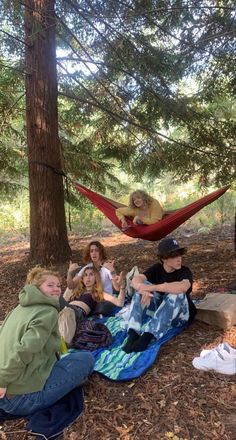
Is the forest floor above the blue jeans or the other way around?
the other way around

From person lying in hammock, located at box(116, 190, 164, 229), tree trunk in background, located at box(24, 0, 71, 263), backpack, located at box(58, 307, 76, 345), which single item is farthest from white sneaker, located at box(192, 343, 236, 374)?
tree trunk in background, located at box(24, 0, 71, 263)

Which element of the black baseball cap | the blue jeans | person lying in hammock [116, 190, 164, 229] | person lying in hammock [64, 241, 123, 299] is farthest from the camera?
person lying in hammock [116, 190, 164, 229]

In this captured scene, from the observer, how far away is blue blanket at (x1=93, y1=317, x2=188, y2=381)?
7.46ft

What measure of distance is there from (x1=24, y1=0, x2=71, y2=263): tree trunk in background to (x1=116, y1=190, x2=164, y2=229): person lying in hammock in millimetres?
749

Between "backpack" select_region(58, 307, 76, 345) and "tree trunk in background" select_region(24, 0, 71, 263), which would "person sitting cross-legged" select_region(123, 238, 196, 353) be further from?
"tree trunk in background" select_region(24, 0, 71, 263)

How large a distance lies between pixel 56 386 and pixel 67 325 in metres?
0.63

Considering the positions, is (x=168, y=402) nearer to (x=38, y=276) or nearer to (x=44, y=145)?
(x=38, y=276)

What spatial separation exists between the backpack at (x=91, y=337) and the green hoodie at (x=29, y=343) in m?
0.63

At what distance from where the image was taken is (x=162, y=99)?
497cm

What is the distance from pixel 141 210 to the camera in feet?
13.4

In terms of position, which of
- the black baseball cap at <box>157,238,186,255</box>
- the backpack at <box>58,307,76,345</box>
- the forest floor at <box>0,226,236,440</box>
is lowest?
the forest floor at <box>0,226,236,440</box>

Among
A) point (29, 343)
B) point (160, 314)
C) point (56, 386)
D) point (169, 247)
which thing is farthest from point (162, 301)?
point (29, 343)

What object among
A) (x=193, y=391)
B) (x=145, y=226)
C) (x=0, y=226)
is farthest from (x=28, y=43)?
(x=0, y=226)

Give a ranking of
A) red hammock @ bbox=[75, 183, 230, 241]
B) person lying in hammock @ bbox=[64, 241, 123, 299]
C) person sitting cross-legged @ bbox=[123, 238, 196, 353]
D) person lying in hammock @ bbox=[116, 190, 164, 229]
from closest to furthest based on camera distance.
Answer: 1. person sitting cross-legged @ bbox=[123, 238, 196, 353]
2. person lying in hammock @ bbox=[64, 241, 123, 299]
3. red hammock @ bbox=[75, 183, 230, 241]
4. person lying in hammock @ bbox=[116, 190, 164, 229]
